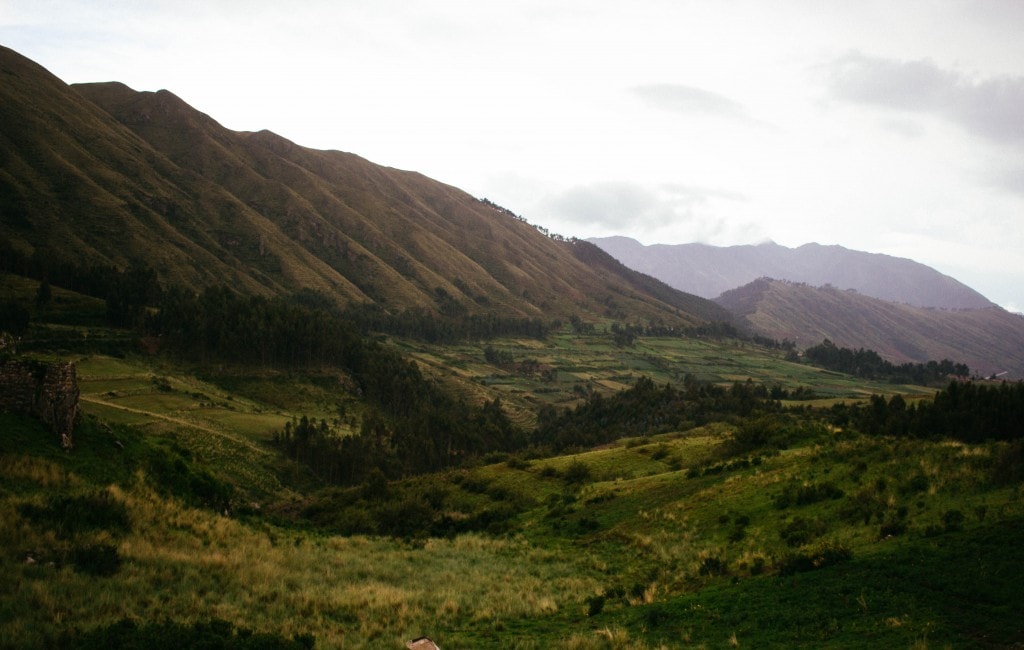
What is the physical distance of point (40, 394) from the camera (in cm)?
2634

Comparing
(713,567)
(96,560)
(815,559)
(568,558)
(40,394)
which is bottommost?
(568,558)

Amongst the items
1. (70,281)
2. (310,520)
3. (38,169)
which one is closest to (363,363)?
(70,281)

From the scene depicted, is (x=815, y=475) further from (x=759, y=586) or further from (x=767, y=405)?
(x=767, y=405)

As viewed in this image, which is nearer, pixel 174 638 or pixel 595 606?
pixel 174 638

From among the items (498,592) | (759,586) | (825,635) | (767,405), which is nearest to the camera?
(825,635)

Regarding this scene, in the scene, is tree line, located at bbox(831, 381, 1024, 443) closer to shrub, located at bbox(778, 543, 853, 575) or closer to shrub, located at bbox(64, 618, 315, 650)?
shrub, located at bbox(778, 543, 853, 575)

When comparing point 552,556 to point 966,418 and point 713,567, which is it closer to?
point 713,567

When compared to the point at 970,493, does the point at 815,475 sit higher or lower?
lower

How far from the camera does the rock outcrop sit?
Answer: 85.3 feet

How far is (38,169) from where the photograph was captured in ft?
579

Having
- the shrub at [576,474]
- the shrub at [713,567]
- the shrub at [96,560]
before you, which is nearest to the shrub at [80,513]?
the shrub at [96,560]

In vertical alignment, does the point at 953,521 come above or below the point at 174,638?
above

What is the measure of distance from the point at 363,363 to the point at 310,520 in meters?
85.5

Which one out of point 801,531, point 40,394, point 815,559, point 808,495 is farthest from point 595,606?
point 40,394
